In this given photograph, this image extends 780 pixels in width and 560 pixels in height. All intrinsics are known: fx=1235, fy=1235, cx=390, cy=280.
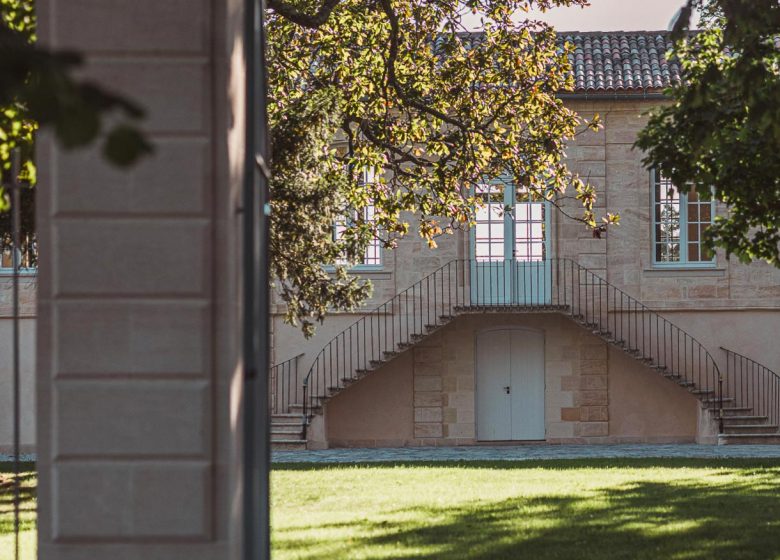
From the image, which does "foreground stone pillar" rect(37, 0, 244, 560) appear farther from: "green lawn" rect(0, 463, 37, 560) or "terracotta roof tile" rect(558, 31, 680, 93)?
"terracotta roof tile" rect(558, 31, 680, 93)

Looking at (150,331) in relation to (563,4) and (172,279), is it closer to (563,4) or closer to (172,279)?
(172,279)

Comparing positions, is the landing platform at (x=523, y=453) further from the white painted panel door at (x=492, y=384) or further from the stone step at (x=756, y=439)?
the white painted panel door at (x=492, y=384)

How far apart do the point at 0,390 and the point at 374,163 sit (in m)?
11.2

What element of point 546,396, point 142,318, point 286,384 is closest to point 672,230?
point 546,396

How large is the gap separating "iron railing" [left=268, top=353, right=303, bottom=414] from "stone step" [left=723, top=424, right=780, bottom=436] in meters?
8.07

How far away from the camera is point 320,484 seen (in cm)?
1405

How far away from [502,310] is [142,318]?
19.1 meters

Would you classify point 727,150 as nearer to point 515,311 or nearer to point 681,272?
point 515,311

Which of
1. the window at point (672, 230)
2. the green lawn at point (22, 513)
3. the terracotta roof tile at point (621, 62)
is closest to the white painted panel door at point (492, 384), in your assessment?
the window at point (672, 230)

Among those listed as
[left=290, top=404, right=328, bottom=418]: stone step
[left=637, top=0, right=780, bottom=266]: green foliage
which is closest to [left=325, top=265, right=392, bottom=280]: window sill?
[left=290, top=404, right=328, bottom=418]: stone step

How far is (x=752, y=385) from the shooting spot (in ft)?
76.8

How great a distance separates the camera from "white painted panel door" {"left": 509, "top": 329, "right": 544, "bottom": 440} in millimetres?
24031

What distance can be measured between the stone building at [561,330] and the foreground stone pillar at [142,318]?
18897mm

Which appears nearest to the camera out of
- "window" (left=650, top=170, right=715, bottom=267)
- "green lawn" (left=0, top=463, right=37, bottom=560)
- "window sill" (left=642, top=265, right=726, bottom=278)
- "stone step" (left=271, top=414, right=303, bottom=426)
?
"green lawn" (left=0, top=463, right=37, bottom=560)
